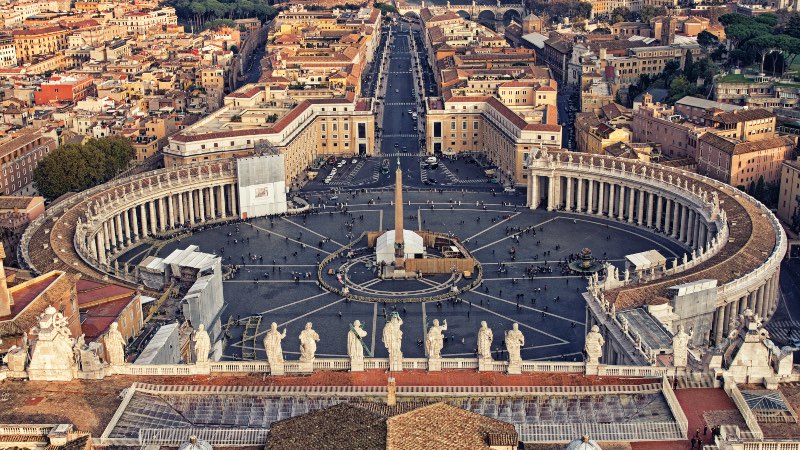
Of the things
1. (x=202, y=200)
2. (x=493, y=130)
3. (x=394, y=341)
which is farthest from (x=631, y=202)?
(x=394, y=341)

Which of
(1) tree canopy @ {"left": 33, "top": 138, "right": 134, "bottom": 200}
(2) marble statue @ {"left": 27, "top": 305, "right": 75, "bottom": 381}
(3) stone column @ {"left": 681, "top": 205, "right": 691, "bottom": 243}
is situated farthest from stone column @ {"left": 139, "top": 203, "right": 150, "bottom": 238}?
(2) marble statue @ {"left": 27, "top": 305, "right": 75, "bottom": 381}

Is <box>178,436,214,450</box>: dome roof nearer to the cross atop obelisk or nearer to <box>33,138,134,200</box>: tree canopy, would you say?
the cross atop obelisk

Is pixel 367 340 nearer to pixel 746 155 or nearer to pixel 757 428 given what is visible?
pixel 757 428

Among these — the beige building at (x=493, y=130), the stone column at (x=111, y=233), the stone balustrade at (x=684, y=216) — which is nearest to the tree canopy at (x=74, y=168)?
the stone column at (x=111, y=233)

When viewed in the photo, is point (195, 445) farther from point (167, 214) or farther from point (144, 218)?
point (167, 214)

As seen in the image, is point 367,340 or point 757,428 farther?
point 367,340

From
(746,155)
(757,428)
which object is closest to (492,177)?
(746,155)
